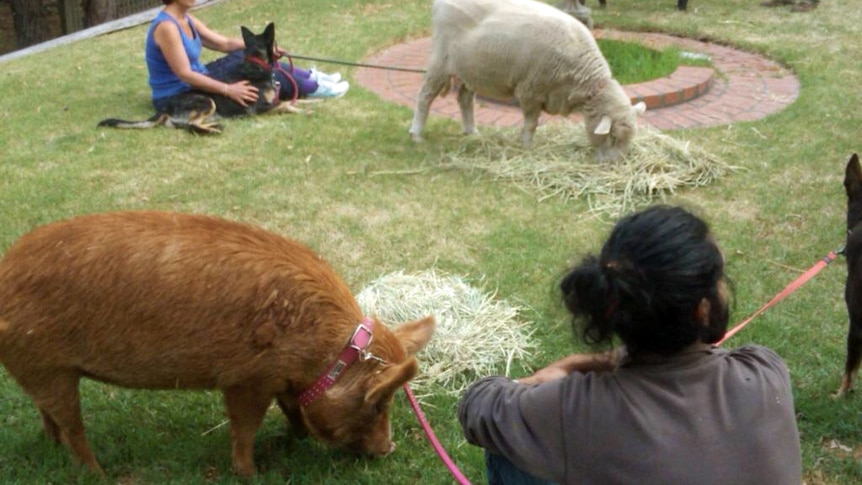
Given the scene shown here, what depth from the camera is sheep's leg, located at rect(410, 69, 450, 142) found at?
24.7ft

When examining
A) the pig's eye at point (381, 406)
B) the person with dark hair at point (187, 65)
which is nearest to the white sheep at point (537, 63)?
the person with dark hair at point (187, 65)

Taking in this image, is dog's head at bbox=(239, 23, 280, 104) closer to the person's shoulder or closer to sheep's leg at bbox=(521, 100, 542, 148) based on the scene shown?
sheep's leg at bbox=(521, 100, 542, 148)

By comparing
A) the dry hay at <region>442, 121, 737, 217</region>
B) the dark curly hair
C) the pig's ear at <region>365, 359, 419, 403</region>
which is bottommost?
the dry hay at <region>442, 121, 737, 217</region>

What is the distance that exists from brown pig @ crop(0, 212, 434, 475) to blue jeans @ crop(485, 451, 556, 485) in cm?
46

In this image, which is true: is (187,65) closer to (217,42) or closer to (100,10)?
(217,42)

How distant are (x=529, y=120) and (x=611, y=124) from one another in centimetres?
77

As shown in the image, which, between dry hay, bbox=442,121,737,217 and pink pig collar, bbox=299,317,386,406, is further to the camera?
dry hay, bbox=442,121,737,217

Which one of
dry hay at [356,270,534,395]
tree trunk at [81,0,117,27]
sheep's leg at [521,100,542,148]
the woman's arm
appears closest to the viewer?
dry hay at [356,270,534,395]

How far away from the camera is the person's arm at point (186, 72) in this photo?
7.92 meters

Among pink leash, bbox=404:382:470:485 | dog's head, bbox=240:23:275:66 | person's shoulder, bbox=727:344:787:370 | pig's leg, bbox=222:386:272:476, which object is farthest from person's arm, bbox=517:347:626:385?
dog's head, bbox=240:23:275:66

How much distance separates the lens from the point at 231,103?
8258 mm

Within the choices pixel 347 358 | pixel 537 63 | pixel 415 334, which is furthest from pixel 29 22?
pixel 347 358

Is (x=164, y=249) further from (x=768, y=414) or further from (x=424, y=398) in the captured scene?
(x=768, y=414)

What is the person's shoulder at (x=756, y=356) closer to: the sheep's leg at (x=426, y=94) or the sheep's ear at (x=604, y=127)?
the sheep's ear at (x=604, y=127)
